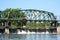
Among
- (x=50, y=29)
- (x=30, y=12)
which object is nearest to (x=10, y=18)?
(x=30, y=12)

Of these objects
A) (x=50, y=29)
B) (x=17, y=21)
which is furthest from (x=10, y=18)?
(x=50, y=29)

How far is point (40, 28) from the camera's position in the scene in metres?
140

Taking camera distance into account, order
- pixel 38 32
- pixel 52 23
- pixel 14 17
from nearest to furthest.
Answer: pixel 38 32 < pixel 52 23 < pixel 14 17

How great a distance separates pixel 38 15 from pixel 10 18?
1847 cm

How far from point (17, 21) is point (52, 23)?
1933 cm

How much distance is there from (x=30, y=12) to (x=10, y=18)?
14.5 metres

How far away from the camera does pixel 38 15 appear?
528 ft

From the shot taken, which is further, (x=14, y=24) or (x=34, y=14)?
(x=34, y=14)

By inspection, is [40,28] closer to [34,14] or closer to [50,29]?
[50,29]

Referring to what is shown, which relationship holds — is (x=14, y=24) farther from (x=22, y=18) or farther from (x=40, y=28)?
(x=40, y=28)

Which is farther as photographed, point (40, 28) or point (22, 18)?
point (22, 18)

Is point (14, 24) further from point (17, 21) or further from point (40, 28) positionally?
point (40, 28)

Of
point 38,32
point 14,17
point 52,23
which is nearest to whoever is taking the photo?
point 38,32

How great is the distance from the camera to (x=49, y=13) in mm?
155750
